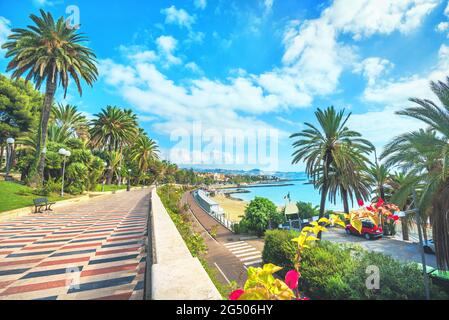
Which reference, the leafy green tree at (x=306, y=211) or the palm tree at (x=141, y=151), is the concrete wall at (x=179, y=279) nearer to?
the leafy green tree at (x=306, y=211)

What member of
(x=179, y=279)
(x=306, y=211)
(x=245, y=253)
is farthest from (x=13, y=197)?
(x=306, y=211)

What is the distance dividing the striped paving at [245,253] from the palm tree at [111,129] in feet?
90.3

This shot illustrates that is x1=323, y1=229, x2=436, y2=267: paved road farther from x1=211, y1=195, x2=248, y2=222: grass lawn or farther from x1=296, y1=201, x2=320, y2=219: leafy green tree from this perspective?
x1=211, y1=195, x2=248, y2=222: grass lawn

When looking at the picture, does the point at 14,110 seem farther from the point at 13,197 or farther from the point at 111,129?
the point at 13,197

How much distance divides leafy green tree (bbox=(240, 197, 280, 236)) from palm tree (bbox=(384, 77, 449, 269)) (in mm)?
14422

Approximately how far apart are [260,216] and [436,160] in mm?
15333

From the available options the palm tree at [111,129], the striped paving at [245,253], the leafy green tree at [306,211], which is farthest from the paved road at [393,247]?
the palm tree at [111,129]

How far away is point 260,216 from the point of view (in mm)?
20828

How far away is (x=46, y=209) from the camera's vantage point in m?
11.3

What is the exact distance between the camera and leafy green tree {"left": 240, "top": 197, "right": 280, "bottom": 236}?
20.8 metres

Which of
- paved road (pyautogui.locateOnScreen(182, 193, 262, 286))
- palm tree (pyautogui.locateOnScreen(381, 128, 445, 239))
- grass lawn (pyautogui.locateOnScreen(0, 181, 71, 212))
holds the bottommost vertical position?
paved road (pyautogui.locateOnScreen(182, 193, 262, 286))

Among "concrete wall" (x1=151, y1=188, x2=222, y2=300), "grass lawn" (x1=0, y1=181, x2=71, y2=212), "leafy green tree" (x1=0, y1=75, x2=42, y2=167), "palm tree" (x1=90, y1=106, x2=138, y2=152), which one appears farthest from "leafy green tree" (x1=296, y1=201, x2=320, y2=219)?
"leafy green tree" (x1=0, y1=75, x2=42, y2=167)
